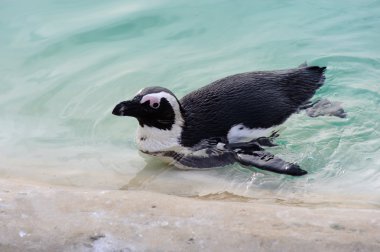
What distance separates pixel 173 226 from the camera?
2.53m

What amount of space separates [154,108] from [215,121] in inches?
15.3

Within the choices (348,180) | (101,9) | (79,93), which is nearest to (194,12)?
(101,9)

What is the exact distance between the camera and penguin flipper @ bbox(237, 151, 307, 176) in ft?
11.2

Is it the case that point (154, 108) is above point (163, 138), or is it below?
above

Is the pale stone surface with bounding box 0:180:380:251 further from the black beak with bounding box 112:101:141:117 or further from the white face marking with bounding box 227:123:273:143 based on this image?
the white face marking with bounding box 227:123:273:143

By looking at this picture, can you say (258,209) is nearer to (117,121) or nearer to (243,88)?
(243,88)

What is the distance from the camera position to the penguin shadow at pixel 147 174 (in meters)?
3.50

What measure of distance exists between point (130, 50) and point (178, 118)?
79.8 inches

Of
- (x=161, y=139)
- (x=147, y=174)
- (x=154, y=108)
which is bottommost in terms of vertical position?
(x=147, y=174)

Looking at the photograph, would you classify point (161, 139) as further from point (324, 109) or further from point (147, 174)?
point (324, 109)

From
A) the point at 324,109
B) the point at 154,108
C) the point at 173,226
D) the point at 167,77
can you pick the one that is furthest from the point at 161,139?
the point at 167,77

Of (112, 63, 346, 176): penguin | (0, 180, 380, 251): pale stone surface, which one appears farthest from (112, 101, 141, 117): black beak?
(0, 180, 380, 251): pale stone surface

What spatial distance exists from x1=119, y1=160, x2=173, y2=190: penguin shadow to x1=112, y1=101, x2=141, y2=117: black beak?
345mm

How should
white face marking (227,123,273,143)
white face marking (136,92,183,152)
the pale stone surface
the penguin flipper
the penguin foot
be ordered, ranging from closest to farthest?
the pale stone surface, the penguin flipper, white face marking (136,92,183,152), white face marking (227,123,273,143), the penguin foot
